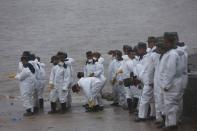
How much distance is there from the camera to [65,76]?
1346 cm

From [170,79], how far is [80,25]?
20888 mm

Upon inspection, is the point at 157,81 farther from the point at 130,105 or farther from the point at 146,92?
the point at 130,105

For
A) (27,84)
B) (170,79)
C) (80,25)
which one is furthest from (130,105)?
(80,25)

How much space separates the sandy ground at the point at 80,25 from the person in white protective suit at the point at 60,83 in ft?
14.9

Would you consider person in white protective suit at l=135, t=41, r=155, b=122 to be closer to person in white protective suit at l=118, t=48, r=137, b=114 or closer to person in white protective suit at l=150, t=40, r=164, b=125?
person in white protective suit at l=150, t=40, r=164, b=125

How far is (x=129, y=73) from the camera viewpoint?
13.1 meters

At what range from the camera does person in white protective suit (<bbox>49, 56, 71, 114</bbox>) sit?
44.1 feet

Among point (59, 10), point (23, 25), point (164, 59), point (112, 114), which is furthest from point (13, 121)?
point (59, 10)

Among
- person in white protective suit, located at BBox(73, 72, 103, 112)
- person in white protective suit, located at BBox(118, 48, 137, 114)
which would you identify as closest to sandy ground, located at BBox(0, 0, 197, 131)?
person in white protective suit, located at BBox(73, 72, 103, 112)

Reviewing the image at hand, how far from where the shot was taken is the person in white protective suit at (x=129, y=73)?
1276cm

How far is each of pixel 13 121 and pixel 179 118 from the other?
393 centimetres

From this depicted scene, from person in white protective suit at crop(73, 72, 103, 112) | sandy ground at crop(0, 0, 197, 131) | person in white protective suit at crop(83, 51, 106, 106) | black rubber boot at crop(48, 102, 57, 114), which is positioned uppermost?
sandy ground at crop(0, 0, 197, 131)

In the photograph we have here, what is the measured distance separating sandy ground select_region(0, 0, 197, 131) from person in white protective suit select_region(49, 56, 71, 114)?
4531 millimetres

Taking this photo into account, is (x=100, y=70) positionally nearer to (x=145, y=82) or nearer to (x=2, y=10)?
(x=145, y=82)
